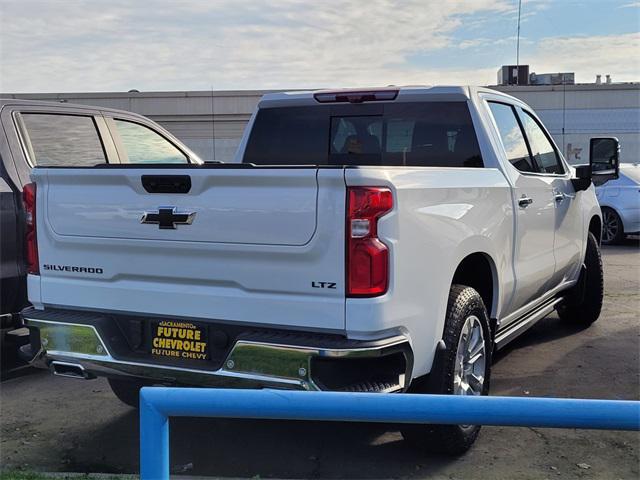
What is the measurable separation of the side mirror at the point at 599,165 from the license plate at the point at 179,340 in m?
3.89

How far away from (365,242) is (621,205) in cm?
1103

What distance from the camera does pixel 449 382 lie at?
3475 millimetres

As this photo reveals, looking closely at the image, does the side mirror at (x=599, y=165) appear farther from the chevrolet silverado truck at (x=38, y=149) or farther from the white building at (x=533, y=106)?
the white building at (x=533, y=106)

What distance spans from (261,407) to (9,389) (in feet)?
13.2

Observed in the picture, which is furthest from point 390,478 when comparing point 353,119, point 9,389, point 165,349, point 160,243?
point 9,389

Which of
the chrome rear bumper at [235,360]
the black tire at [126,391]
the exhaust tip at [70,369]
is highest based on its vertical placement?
the chrome rear bumper at [235,360]

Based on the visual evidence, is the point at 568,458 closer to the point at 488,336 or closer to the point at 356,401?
the point at 488,336

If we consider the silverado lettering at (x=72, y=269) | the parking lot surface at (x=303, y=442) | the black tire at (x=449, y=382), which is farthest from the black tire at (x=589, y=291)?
the silverado lettering at (x=72, y=269)

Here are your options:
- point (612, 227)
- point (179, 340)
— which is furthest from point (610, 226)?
point (179, 340)

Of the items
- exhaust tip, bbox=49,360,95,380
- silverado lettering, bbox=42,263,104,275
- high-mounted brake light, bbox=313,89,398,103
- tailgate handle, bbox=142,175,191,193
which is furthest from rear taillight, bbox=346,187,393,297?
high-mounted brake light, bbox=313,89,398,103

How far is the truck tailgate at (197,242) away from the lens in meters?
3.00

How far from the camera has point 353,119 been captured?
194 inches

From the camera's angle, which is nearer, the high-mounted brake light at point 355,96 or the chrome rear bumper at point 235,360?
the chrome rear bumper at point 235,360

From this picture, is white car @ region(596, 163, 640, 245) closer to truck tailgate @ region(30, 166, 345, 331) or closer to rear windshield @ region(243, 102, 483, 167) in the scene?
rear windshield @ region(243, 102, 483, 167)
